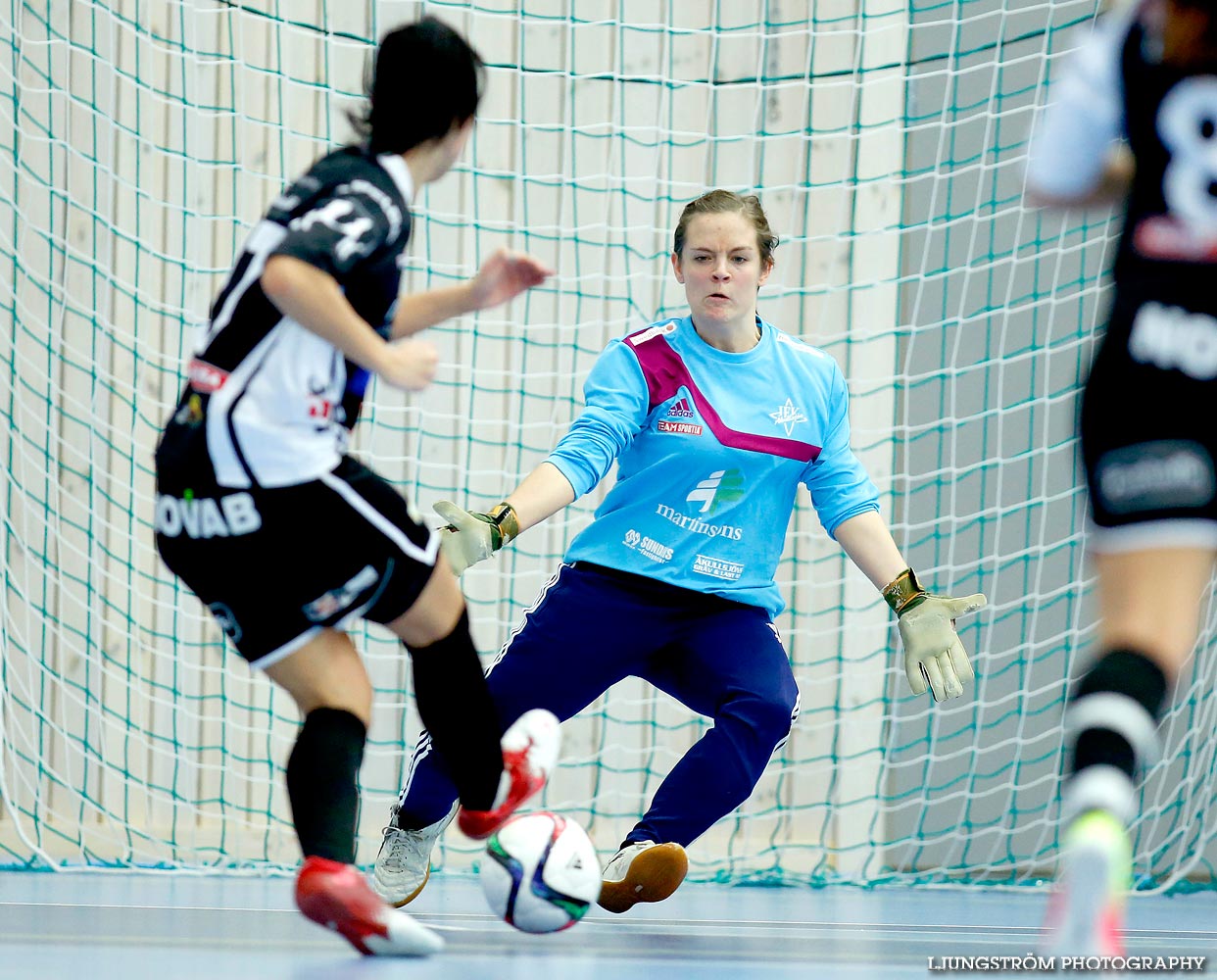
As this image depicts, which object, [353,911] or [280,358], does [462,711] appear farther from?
[280,358]

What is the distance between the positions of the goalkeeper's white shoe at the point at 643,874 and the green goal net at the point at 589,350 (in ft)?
4.86

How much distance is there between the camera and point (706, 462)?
9.45 ft

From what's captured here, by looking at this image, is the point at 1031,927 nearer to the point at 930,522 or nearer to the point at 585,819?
the point at 930,522

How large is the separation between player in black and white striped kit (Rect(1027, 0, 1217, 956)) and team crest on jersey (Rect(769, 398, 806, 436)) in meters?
1.37

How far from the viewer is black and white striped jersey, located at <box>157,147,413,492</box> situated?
76.1 inches

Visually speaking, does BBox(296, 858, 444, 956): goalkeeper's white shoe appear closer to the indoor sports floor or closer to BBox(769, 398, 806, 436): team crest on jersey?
the indoor sports floor

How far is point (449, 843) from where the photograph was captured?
14.2 ft

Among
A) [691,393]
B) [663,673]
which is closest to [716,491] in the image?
[691,393]

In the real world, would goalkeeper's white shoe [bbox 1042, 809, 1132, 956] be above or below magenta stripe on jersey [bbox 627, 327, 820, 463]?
below

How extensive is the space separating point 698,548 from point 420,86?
1.15 meters

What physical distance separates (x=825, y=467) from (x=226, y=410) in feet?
4.60

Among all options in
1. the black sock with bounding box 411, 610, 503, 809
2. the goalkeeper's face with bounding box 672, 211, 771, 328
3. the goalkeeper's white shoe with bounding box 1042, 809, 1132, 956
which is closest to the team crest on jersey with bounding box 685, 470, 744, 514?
the goalkeeper's face with bounding box 672, 211, 771, 328

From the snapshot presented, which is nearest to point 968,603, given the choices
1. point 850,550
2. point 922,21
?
point 850,550

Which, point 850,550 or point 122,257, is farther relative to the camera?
point 122,257
